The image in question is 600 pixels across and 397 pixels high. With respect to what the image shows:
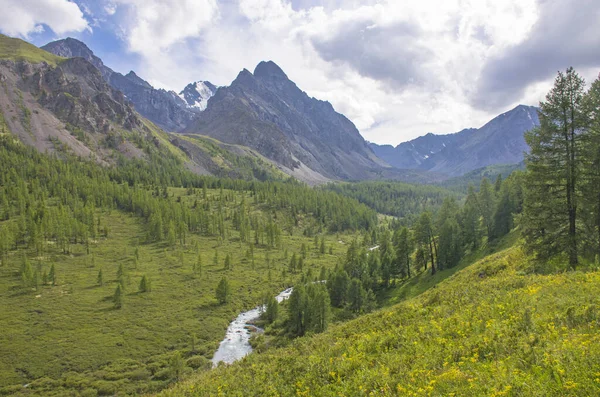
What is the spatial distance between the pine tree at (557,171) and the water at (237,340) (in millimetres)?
50126

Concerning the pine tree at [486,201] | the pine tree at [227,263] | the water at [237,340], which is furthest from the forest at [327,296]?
the water at [237,340]

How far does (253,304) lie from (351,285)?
110 ft

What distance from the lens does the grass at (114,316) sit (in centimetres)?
5712

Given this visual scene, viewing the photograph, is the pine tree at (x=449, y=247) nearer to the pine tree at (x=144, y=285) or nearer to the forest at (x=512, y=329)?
the forest at (x=512, y=329)

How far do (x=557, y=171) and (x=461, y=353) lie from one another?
23621 mm

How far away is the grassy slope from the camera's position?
10.9 metres

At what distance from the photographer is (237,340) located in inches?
2803

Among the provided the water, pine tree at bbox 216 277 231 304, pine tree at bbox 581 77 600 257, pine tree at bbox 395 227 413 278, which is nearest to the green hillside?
pine tree at bbox 216 277 231 304

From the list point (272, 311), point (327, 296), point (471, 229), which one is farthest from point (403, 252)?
point (272, 311)

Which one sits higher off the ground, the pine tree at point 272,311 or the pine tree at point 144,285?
the pine tree at point 144,285

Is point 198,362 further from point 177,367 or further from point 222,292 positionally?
point 222,292

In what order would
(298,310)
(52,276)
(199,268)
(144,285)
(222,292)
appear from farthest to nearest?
1. (199,268)
2. (52,276)
3. (144,285)
4. (222,292)
5. (298,310)

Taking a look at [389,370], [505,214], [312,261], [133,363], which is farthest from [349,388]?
[312,261]

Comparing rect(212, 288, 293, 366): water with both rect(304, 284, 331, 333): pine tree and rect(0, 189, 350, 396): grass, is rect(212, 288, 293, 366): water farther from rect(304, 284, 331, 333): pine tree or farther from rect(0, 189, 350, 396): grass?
rect(304, 284, 331, 333): pine tree
